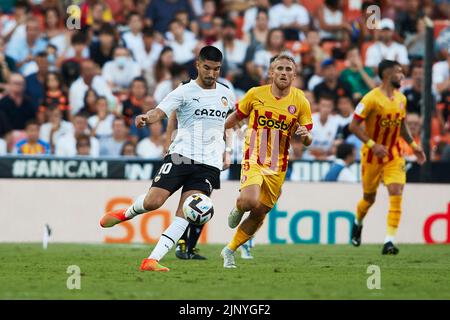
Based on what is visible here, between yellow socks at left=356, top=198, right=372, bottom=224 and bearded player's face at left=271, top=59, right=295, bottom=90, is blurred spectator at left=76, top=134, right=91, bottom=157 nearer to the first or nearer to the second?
yellow socks at left=356, top=198, right=372, bottom=224

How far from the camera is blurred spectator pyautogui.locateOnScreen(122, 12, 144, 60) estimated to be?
74.4 feet

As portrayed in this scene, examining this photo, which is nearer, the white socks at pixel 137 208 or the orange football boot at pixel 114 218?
the white socks at pixel 137 208

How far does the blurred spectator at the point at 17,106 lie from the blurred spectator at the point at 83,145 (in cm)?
141

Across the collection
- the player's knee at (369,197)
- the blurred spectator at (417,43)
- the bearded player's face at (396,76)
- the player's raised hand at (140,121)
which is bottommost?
the player's knee at (369,197)

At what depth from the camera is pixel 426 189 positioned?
18.8 meters

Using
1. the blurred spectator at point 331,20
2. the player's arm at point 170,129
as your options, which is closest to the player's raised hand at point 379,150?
the player's arm at point 170,129

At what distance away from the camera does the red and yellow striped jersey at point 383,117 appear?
15.7 meters

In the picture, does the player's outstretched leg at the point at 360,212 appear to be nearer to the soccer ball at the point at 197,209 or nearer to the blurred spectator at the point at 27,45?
the soccer ball at the point at 197,209

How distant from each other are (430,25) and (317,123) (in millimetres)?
3190

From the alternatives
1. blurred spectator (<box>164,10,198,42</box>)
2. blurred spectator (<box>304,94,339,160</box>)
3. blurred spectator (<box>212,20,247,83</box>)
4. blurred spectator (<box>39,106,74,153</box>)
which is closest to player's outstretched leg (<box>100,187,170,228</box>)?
blurred spectator (<box>39,106,74,153</box>)

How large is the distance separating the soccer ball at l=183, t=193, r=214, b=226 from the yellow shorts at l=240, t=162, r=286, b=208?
0.81m

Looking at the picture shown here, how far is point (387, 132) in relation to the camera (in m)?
15.8

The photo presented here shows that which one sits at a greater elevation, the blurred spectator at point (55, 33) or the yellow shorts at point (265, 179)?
the blurred spectator at point (55, 33)
